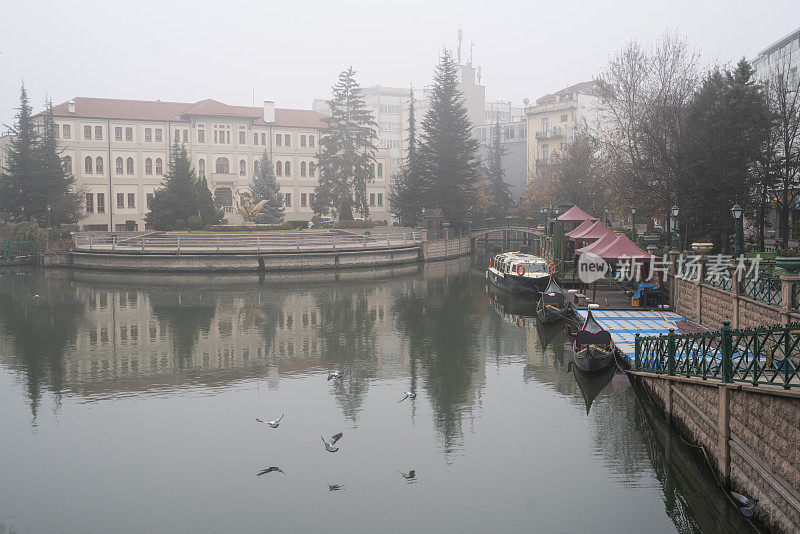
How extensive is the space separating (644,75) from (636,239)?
11.4 metres

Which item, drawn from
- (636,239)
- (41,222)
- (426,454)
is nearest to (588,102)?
(636,239)

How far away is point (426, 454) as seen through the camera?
48.7 ft

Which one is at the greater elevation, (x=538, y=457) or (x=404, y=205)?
(x=404, y=205)

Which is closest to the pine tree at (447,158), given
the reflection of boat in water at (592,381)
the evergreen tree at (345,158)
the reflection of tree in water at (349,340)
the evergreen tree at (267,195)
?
the evergreen tree at (345,158)

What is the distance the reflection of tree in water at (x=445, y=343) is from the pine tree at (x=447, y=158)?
2152 cm

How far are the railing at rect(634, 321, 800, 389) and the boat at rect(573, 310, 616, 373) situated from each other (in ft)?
4.18

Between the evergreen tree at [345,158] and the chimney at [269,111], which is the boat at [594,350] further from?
the chimney at [269,111]

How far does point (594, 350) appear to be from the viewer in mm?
20125

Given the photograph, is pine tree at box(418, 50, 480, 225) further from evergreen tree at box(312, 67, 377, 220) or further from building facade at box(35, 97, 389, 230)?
building facade at box(35, 97, 389, 230)

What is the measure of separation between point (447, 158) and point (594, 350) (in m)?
45.3

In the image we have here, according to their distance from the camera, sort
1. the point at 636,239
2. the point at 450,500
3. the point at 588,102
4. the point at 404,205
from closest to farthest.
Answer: the point at 450,500 < the point at 636,239 < the point at 404,205 < the point at 588,102

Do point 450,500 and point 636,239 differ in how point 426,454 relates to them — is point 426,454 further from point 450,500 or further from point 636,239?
point 636,239

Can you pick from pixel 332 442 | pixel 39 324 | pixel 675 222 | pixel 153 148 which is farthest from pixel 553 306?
pixel 153 148

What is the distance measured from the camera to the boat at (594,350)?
20156 millimetres
